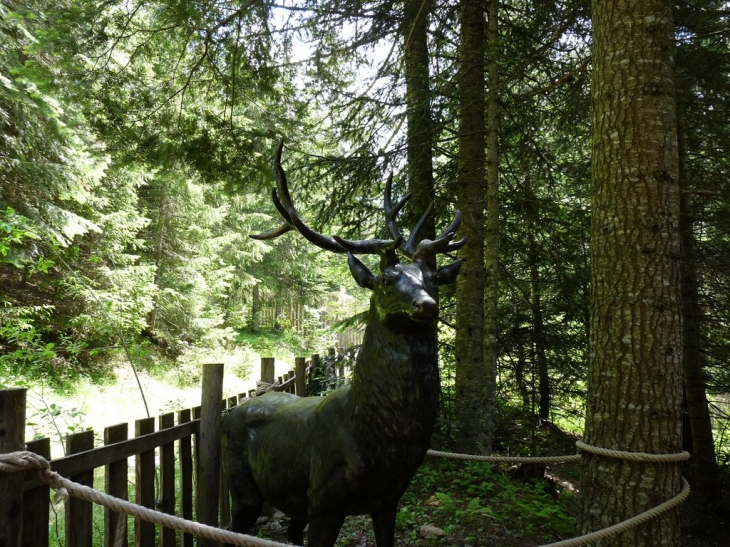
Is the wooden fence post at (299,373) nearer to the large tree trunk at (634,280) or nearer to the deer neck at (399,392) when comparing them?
the deer neck at (399,392)

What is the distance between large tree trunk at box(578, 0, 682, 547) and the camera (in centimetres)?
246

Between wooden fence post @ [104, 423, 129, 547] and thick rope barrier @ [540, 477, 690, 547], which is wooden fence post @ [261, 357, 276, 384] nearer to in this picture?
wooden fence post @ [104, 423, 129, 547]

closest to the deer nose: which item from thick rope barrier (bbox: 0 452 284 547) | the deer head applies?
the deer head

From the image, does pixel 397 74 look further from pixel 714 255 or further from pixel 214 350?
pixel 214 350

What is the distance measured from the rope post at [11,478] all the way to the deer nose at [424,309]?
64.1 inches

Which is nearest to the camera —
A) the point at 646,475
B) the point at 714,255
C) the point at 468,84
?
the point at 646,475

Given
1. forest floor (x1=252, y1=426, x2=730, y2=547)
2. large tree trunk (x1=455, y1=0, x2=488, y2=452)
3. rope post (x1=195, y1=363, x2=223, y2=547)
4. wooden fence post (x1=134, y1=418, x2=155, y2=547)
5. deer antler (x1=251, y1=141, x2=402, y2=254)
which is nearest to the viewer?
deer antler (x1=251, y1=141, x2=402, y2=254)

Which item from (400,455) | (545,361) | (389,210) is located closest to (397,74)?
(389,210)

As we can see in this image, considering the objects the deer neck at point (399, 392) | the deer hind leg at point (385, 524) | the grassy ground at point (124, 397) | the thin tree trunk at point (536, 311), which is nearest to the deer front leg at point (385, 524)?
the deer hind leg at point (385, 524)

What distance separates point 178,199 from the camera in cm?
1411

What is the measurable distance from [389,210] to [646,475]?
2057 millimetres

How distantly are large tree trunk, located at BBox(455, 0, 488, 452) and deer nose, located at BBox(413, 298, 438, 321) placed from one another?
12.4ft

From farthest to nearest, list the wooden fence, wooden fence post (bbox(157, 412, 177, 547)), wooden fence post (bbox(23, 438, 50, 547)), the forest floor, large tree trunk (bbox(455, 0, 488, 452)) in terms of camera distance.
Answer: large tree trunk (bbox(455, 0, 488, 452)) < the forest floor < wooden fence post (bbox(157, 412, 177, 547)) < wooden fence post (bbox(23, 438, 50, 547)) < the wooden fence

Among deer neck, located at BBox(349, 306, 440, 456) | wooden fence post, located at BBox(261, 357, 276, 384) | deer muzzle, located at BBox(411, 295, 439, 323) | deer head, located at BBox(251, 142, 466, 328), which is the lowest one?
wooden fence post, located at BBox(261, 357, 276, 384)
